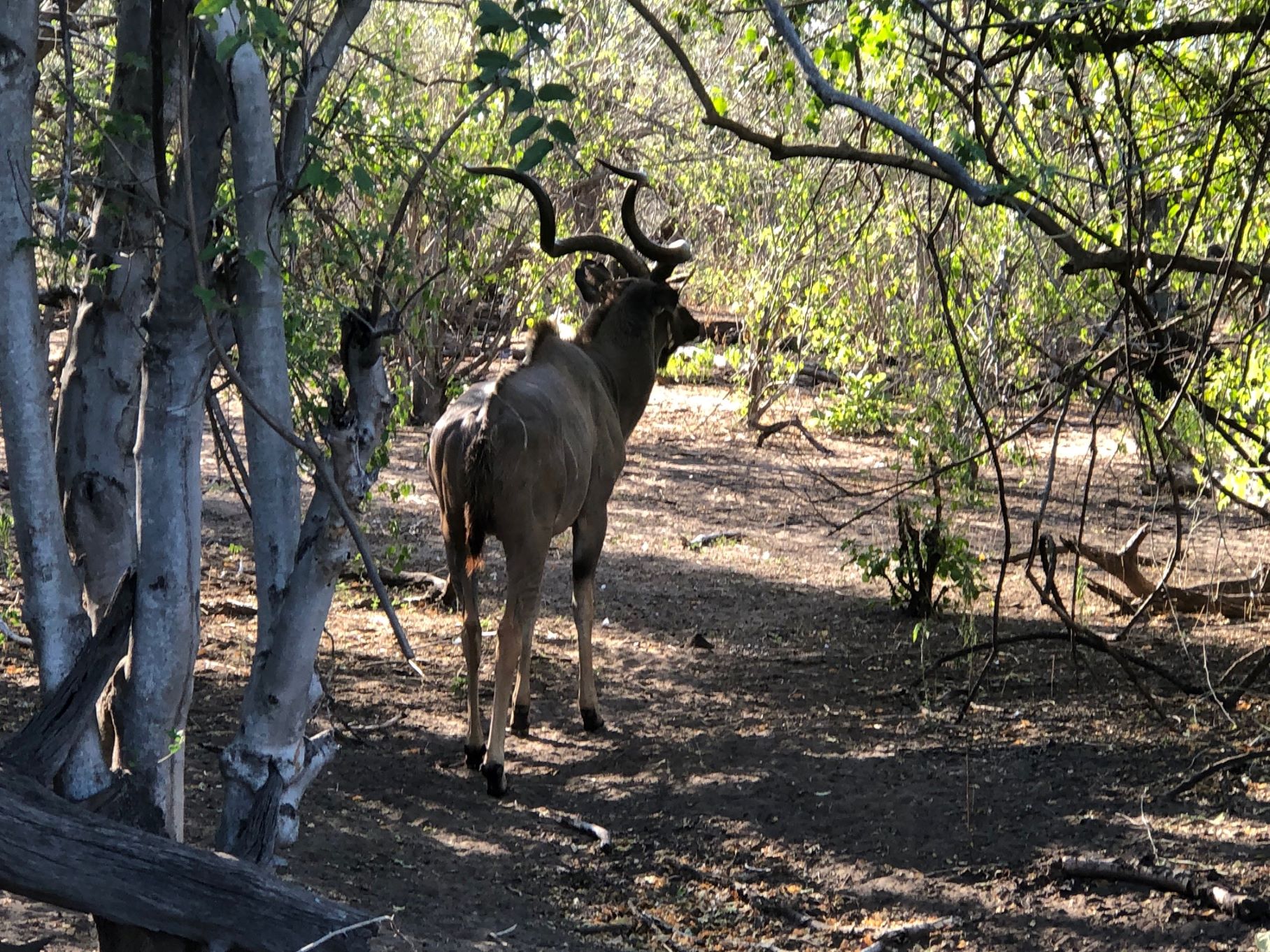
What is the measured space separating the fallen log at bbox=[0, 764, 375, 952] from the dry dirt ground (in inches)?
30.0

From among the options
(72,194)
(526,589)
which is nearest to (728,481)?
(526,589)

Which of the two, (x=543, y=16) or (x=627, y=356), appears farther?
(x=627, y=356)

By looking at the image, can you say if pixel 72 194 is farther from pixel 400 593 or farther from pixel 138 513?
pixel 400 593

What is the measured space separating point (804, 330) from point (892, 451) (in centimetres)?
219

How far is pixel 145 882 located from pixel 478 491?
10.1 ft

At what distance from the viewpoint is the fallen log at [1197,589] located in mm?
7508

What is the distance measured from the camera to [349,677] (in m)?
7.40

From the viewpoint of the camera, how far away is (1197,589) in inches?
310

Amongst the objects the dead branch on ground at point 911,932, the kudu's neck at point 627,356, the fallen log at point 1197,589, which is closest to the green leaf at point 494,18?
the dead branch on ground at point 911,932

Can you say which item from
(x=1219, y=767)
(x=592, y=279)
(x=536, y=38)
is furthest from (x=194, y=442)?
(x=592, y=279)

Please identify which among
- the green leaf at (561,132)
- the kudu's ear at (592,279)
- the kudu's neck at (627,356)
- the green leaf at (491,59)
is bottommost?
the kudu's neck at (627,356)

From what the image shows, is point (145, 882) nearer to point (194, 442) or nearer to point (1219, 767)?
point (194, 442)

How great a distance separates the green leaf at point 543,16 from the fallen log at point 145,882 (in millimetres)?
2068

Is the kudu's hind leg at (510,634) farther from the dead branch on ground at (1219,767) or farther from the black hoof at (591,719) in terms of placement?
the dead branch on ground at (1219,767)
